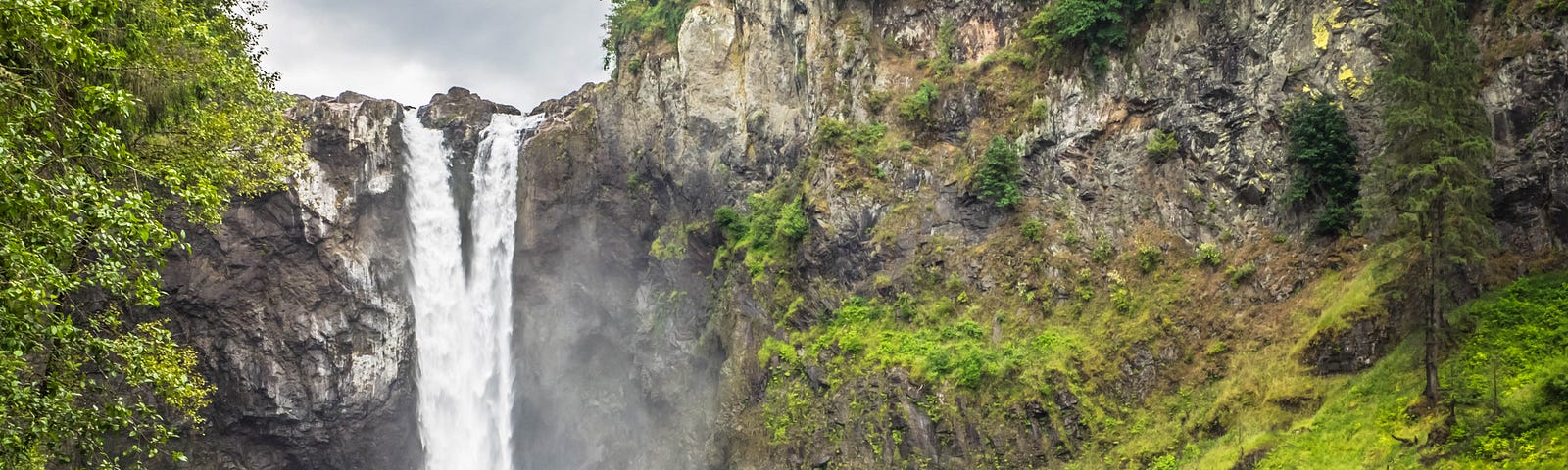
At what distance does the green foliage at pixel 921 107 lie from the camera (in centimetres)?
3372

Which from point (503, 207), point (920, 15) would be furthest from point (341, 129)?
point (920, 15)

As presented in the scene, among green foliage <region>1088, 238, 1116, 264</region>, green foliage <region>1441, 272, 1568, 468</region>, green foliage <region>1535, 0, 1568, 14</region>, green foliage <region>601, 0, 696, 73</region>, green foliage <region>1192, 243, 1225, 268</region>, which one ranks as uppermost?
green foliage <region>601, 0, 696, 73</region>

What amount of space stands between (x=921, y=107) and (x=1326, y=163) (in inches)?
497

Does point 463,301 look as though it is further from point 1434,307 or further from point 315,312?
point 1434,307

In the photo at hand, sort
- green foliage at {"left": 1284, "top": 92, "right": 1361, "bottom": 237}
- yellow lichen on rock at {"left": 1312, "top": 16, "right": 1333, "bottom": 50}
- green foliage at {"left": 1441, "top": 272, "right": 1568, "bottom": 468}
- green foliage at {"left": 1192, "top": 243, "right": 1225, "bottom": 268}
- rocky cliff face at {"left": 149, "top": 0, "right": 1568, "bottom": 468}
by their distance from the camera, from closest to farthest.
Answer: green foliage at {"left": 1441, "top": 272, "right": 1568, "bottom": 468}
green foliage at {"left": 1284, "top": 92, "right": 1361, "bottom": 237}
rocky cliff face at {"left": 149, "top": 0, "right": 1568, "bottom": 468}
yellow lichen on rock at {"left": 1312, "top": 16, "right": 1333, "bottom": 50}
green foliage at {"left": 1192, "top": 243, "right": 1225, "bottom": 268}

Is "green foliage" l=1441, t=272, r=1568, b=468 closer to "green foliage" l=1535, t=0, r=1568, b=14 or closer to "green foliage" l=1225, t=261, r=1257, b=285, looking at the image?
"green foliage" l=1225, t=261, r=1257, b=285

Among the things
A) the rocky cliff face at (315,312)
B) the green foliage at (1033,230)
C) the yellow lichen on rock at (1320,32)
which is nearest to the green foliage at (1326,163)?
the yellow lichen on rock at (1320,32)

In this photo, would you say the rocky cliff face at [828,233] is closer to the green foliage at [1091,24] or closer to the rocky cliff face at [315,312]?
the rocky cliff face at [315,312]

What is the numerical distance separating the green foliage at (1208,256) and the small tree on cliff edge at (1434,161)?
5989 millimetres

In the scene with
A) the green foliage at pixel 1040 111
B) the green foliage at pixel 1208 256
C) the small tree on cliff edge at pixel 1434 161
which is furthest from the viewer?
the green foliage at pixel 1040 111

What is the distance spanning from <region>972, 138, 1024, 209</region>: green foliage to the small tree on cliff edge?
11.4m

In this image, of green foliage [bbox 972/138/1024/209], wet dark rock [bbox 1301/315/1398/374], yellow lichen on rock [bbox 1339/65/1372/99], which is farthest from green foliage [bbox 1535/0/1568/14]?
green foliage [bbox 972/138/1024/209]

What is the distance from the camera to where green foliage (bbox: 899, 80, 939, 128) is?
33.7m

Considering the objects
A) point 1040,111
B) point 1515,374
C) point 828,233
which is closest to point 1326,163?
point 1515,374
